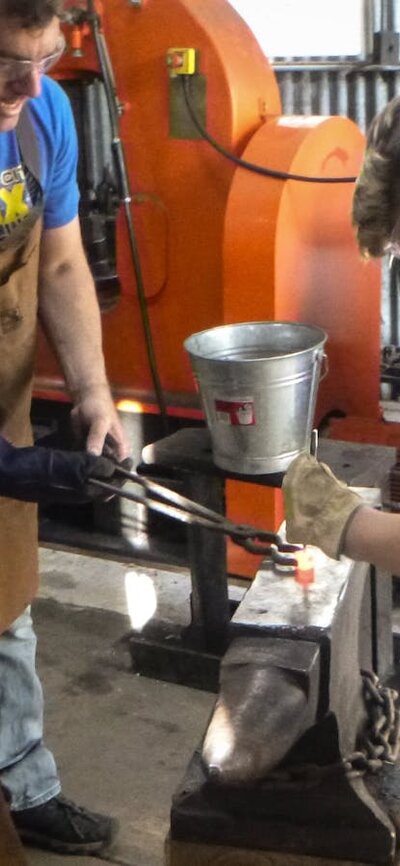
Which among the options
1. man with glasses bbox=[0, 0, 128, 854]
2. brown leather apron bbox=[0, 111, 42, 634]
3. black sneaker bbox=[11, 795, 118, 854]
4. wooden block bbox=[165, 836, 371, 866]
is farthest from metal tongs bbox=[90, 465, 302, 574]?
black sneaker bbox=[11, 795, 118, 854]

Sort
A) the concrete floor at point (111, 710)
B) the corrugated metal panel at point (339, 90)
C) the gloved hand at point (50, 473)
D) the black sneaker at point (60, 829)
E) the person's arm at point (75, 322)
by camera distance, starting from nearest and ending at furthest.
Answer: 1. the gloved hand at point (50, 473)
2. the person's arm at point (75, 322)
3. the black sneaker at point (60, 829)
4. the concrete floor at point (111, 710)
5. the corrugated metal panel at point (339, 90)

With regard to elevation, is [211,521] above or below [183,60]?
below

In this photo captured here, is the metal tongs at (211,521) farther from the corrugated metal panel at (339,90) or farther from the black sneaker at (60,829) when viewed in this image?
the corrugated metal panel at (339,90)

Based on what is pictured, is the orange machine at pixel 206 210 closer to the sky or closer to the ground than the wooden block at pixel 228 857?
closer to the sky

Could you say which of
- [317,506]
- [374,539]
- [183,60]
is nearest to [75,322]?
[317,506]

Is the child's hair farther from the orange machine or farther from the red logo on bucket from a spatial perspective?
the orange machine

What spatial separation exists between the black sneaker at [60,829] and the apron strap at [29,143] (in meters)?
1.18

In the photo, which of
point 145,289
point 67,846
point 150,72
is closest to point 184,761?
point 67,846

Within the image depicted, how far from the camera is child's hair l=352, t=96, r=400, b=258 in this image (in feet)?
4.27

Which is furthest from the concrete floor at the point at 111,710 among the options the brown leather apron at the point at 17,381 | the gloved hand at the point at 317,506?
the gloved hand at the point at 317,506

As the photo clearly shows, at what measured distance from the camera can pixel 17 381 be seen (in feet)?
6.07

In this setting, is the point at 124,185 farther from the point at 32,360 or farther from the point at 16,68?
the point at 16,68

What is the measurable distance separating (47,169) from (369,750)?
1086mm

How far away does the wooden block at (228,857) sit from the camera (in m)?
1.31
